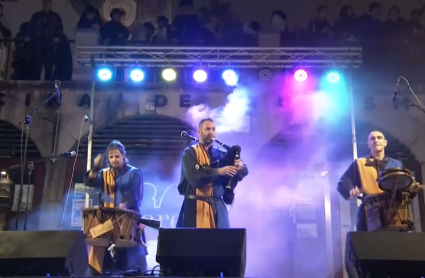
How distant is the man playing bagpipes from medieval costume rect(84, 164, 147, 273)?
49 centimetres

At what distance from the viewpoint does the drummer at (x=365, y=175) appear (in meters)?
5.14

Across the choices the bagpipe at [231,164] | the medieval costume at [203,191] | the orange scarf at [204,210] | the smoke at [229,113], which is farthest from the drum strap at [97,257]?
the smoke at [229,113]

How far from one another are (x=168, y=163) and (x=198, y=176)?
4588 millimetres

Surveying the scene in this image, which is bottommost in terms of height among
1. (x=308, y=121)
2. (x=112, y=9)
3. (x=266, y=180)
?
(x=266, y=180)

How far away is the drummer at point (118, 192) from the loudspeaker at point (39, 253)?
1.10 meters

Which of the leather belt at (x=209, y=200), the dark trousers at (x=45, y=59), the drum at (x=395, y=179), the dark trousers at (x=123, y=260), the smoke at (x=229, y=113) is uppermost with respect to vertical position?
the dark trousers at (x=45, y=59)

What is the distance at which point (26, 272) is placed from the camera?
3.83 meters

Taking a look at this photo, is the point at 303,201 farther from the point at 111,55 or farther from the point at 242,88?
the point at 111,55

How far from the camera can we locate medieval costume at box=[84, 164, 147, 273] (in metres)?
5.11

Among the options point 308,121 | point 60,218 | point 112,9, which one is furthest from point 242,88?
point 60,218

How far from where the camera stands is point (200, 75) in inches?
357

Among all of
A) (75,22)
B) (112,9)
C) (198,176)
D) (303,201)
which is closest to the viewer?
(198,176)

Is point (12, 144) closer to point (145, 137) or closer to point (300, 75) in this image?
point (145, 137)

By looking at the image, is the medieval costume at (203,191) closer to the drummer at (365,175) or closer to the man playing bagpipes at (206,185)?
the man playing bagpipes at (206,185)
